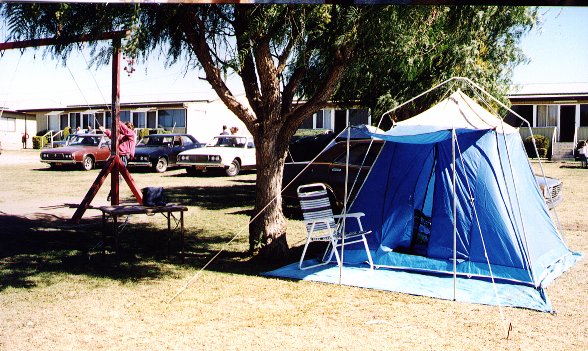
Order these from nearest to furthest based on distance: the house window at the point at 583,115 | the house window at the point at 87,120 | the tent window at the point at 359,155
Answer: the tent window at the point at 359,155
the house window at the point at 583,115
the house window at the point at 87,120

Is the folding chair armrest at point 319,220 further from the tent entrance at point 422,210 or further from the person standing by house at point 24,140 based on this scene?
the person standing by house at point 24,140

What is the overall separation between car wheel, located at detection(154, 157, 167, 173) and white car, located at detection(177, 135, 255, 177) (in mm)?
1165

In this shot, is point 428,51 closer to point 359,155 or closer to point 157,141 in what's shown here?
point 359,155

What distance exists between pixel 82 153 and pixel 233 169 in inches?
228

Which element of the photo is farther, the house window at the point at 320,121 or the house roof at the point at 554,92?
the house window at the point at 320,121

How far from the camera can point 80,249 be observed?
28.7 feet

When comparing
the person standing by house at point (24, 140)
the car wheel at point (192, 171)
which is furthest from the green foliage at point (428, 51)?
the person standing by house at point (24, 140)

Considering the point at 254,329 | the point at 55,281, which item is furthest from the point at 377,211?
the point at 55,281

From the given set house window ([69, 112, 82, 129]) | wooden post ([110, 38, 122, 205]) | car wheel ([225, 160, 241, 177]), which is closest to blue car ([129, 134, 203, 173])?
car wheel ([225, 160, 241, 177])

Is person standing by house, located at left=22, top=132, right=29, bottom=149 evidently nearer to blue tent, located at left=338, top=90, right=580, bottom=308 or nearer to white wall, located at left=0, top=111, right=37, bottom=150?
white wall, located at left=0, top=111, right=37, bottom=150

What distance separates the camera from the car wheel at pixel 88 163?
22.3m

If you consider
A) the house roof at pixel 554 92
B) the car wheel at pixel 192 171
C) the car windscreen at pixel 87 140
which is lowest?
the car wheel at pixel 192 171

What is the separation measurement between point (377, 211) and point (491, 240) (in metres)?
1.63

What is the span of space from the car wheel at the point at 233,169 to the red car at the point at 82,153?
526cm
